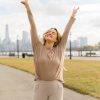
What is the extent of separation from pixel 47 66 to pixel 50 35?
41cm

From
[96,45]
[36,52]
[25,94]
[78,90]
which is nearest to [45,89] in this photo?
[36,52]

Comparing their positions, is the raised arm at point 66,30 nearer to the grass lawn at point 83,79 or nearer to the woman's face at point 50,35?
the woman's face at point 50,35

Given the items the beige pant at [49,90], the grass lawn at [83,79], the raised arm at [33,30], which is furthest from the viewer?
the grass lawn at [83,79]

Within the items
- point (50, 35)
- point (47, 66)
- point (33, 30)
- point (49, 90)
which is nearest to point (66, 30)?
point (50, 35)

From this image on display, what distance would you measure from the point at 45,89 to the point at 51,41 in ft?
1.98

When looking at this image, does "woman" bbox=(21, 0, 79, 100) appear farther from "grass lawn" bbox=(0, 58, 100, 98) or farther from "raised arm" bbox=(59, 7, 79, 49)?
"grass lawn" bbox=(0, 58, 100, 98)

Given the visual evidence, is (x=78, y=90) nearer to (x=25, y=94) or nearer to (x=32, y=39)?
(x=25, y=94)

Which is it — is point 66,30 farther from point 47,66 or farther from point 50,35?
point 47,66

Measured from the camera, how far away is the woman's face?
4887mm

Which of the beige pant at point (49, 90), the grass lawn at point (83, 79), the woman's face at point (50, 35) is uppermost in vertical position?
the woman's face at point (50, 35)

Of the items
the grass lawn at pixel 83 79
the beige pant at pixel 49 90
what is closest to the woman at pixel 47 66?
the beige pant at pixel 49 90

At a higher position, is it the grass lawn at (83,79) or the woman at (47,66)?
the woman at (47,66)

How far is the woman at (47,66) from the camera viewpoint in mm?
4746

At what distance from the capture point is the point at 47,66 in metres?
4.75
